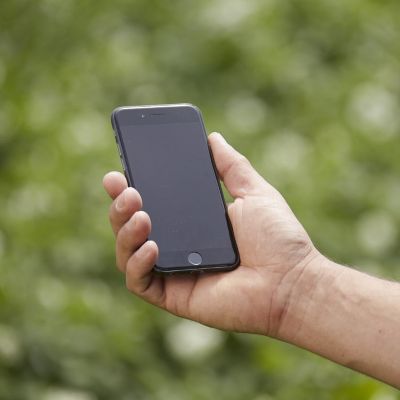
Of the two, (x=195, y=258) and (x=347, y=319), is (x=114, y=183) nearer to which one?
(x=195, y=258)

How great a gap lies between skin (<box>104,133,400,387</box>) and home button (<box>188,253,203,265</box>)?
0.12 ft

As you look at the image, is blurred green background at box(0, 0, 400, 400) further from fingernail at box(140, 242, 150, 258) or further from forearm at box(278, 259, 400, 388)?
fingernail at box(140, 242, 150, 258)

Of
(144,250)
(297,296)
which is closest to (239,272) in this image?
(297,296)

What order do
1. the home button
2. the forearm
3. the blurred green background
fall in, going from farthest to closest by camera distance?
the blurred green background, the home button, the forearm

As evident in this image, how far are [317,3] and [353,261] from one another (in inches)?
115

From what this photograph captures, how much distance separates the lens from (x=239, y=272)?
7.72 ft

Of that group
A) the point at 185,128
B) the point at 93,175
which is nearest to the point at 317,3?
the point at 93,175

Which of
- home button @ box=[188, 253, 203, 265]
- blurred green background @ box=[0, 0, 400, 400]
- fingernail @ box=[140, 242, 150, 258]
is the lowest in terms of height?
blurred green background @ box=[0, 0, 400, 400]

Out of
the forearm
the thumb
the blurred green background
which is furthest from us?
the blurred green background

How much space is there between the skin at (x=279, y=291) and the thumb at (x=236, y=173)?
0.24ft

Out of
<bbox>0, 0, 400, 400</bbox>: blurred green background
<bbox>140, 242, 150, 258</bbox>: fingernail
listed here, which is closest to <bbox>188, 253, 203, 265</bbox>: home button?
<bbox>140, 242, 150, 258</bbox>: fingernail

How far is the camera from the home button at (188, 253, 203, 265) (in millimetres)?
2376

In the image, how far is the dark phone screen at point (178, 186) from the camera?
2.42m

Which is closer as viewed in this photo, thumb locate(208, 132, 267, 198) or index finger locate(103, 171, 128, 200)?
index finger locate(103, 171, 128, 200)
